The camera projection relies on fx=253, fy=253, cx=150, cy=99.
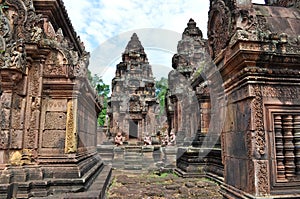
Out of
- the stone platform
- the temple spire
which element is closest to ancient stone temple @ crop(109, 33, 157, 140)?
the stone platform

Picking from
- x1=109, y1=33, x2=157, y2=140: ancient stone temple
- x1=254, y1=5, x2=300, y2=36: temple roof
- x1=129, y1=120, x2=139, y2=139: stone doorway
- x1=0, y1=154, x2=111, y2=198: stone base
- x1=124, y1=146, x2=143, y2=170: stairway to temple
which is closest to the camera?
x1=254, y1=5, x2=300, y2=36: temple roof

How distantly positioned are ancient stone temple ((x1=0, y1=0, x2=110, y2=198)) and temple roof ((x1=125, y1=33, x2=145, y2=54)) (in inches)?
938

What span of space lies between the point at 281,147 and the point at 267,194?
557 millimetres

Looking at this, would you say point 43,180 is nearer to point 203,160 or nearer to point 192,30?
point 203,160

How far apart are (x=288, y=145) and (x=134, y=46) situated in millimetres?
28213

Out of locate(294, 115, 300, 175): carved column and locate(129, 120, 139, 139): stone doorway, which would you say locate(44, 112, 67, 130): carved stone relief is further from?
locate(129, 120, 139, 139): stone doorway

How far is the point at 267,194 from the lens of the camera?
9.09 feet

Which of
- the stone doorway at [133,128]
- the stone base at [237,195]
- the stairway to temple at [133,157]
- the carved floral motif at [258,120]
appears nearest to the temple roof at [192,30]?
the stone doorway at [133,128]

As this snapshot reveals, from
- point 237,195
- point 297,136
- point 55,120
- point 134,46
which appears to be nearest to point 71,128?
point 55,120

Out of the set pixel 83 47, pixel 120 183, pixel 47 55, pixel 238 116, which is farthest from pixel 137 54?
pixel 238 116

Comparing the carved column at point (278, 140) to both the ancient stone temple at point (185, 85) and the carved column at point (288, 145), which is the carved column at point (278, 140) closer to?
the carved column at point (288, 145)

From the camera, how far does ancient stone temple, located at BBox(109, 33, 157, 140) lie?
2262 centimetres

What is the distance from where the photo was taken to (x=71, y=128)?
18.4 ft

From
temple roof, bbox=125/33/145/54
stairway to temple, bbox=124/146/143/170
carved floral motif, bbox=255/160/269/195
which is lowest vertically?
stairway to temple, bbox=124/146/143/170
